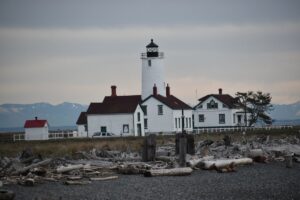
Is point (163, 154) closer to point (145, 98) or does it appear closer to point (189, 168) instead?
point (189, 168)

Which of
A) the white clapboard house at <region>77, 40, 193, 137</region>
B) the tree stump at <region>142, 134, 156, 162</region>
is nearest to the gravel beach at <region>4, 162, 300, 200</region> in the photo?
the tree stump at <region>142, 134, 156, 162</region>

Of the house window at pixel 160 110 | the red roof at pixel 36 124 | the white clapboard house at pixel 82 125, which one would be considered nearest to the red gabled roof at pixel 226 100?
the house window at pixel 160 110

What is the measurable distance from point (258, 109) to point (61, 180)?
56.7 meters

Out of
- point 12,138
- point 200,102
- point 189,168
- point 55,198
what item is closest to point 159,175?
point 189,168

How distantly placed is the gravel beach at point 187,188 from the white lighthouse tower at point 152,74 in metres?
42.2

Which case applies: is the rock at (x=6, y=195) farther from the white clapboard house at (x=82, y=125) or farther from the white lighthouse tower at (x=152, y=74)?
the white clapboard house at (x=82, y=125)

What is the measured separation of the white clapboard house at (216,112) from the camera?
3004 inches

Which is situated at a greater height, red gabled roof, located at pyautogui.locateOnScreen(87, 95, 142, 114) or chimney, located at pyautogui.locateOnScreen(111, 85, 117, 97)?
chimney, located at pyautogui.locateOnScreen(111, 85, 117, 97)

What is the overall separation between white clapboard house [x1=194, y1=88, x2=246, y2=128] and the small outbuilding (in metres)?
16.5

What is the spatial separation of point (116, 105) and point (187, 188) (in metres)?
45.5

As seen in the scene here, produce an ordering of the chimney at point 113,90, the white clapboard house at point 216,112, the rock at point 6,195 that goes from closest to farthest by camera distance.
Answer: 1. the rock at point 6,195
2. the chimney at point 113,90
3. the white clapboard house at point 216,112

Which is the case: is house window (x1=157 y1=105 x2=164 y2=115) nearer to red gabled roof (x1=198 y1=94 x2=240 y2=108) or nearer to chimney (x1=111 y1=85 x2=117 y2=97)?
chimney (x1=111 y1=85 x2=117 y2=97)

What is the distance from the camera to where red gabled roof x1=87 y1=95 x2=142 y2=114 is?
220 ft

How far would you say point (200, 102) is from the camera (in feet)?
254
